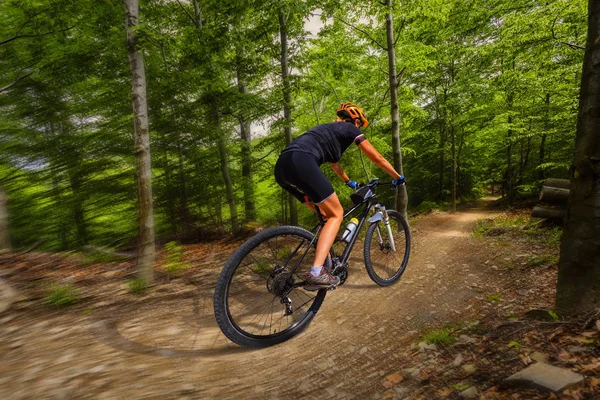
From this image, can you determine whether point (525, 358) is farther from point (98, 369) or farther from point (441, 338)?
point (98, 369)

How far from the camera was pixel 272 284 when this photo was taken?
10.2 ft

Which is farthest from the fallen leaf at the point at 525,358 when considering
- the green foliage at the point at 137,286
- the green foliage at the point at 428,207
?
the green foliage at the point at 428,207

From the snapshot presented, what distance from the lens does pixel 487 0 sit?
13.6 m

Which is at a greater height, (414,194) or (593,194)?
(593,194)

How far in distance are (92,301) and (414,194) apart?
24833 millimetres

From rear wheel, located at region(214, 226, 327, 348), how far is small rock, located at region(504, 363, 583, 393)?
1937 millimetres

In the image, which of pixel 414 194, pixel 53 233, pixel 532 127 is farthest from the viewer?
pixel 414 194

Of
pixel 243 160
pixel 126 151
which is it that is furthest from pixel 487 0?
pixel 126 151

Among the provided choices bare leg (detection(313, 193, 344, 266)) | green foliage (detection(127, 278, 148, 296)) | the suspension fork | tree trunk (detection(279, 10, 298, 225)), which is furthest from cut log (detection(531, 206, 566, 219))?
green foliage (detection(127, 278, 148, 296))

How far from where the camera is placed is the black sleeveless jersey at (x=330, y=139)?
3219 millimetres

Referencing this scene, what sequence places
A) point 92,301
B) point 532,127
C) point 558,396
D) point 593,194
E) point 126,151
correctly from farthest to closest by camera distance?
point 532,127 < point 126,151 < point 92,301 < point 593,194 < point 558,396

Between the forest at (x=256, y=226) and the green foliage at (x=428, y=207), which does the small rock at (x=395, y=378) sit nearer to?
the forest at (x=256, y=226)

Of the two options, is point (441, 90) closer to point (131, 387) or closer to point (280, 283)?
point (280, 283)

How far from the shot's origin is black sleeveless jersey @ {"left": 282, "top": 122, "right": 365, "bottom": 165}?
10.6 feet
